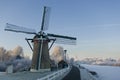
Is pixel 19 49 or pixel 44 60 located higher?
pixel 19 49

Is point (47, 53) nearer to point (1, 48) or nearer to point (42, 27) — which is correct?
point (42, 27)

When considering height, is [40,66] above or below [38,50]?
below

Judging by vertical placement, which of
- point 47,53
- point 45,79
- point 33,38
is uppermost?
point 33,38

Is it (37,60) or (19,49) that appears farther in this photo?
(19,49)

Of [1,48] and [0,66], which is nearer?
[0,66]

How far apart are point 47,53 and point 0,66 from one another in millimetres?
56707

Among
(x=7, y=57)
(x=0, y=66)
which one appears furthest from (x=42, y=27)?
(x=7, y=57)

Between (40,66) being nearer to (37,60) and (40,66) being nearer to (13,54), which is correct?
(37,60)

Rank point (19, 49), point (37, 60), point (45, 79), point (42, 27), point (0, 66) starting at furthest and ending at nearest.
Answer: point (19, 49) → point (0, 66) → point (42, 27) → point (37, 60) → point (45, 79)

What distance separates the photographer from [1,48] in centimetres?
13862

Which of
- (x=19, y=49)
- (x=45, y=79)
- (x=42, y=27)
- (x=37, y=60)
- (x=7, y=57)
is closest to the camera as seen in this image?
(x=45, y=79)

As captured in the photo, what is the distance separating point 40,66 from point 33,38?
5.45 metres

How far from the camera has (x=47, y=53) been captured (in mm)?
40906

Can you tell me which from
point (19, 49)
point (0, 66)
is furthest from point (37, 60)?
point (19, 49)
